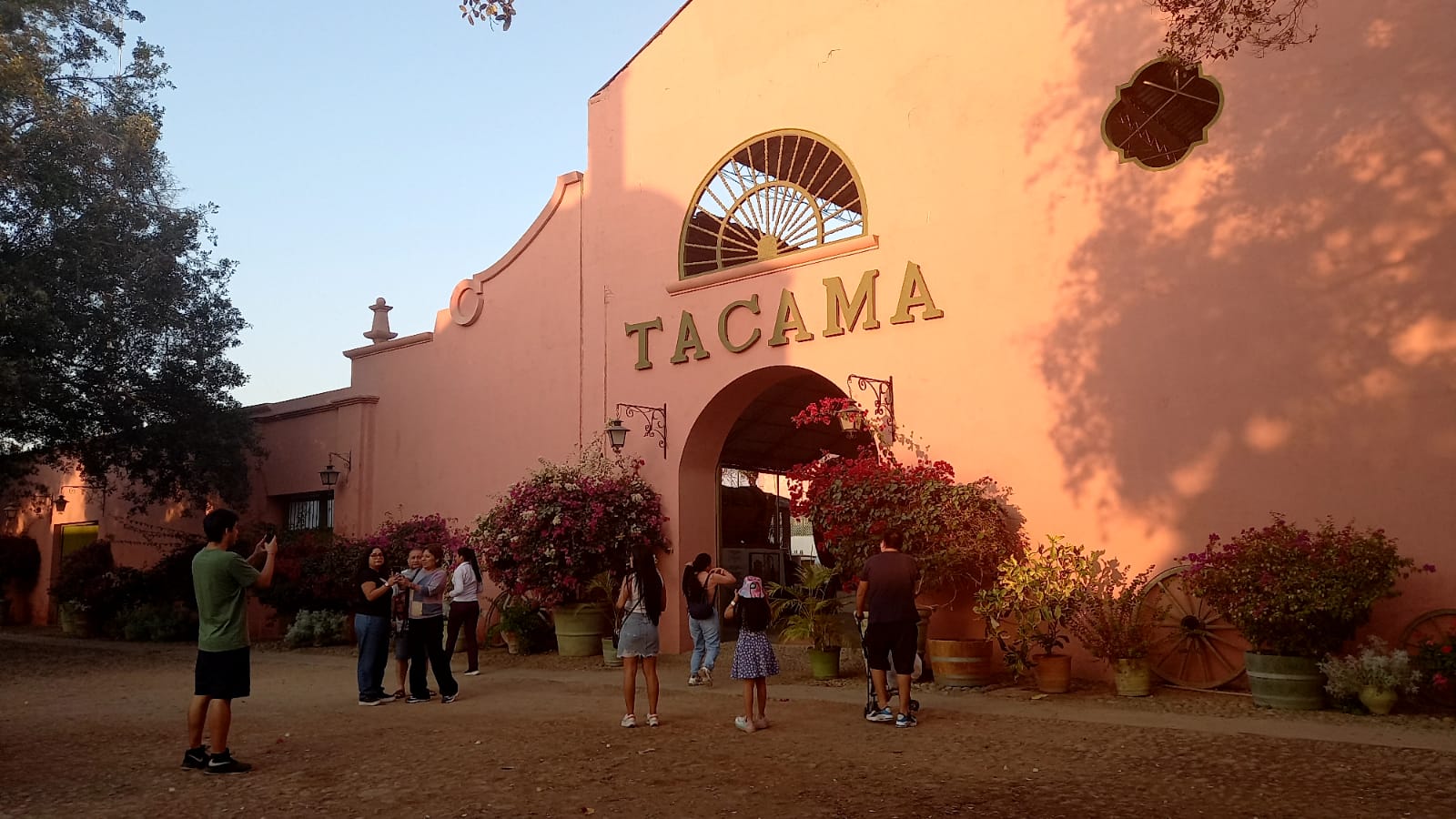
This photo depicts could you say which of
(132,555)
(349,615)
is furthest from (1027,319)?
Result: (132,555)

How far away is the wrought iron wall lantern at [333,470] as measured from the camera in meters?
16.8

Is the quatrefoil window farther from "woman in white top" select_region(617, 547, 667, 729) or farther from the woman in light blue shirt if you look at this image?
the woman in light blue shirt

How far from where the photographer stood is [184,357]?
52.6 ft

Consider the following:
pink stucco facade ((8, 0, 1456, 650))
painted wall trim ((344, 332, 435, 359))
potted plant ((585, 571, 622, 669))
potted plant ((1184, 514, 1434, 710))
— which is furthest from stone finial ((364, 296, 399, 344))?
potted plant ((1184, 514, 1434, 710))

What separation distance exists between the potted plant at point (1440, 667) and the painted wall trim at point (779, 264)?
20.6 ft

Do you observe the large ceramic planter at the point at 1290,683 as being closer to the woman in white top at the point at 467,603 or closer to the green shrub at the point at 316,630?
the woman in white top at the point at 467,603

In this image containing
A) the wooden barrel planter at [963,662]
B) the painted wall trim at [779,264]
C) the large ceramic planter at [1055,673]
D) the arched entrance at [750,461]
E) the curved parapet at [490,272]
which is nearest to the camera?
the large ceramic planter at [1055,673]

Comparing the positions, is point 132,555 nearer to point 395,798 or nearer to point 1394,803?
point 395,798

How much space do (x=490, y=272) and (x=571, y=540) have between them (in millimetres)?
5041

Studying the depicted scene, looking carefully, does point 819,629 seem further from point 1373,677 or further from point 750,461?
point 750,461

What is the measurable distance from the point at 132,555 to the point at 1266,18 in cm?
2067

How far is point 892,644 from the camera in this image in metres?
7.88

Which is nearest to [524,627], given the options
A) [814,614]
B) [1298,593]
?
[814,614]

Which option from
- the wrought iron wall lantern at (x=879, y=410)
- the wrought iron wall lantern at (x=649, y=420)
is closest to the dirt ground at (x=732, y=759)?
the wrought iron wall lantern at (x=879, y=410)
